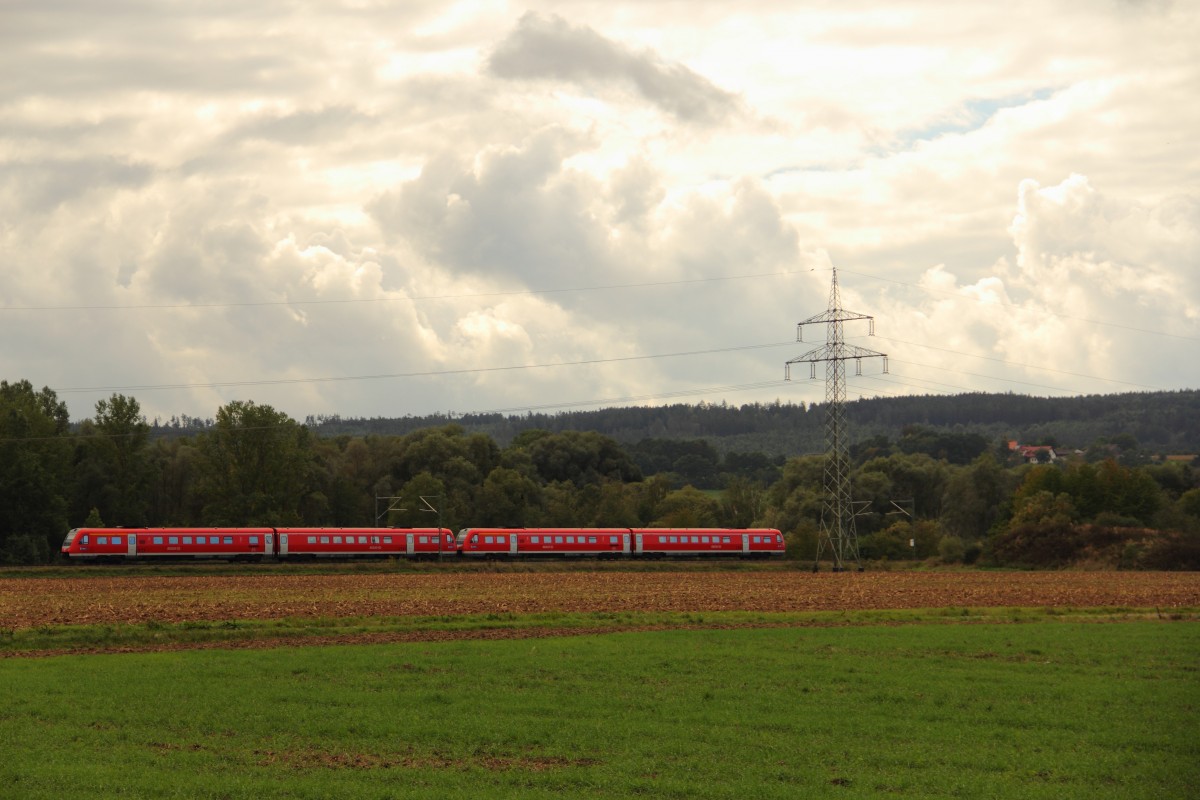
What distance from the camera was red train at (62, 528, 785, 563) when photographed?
82.1 meters

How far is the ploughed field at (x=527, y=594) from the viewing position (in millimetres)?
46003

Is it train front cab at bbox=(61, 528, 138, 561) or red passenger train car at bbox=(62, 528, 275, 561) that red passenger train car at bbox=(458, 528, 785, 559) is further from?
train front cab at bbox=(61, 528, 138, 561)

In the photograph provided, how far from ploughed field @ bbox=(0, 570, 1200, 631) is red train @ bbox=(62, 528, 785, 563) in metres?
13.2

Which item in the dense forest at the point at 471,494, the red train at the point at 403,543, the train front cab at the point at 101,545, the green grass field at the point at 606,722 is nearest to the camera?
the green grass field at the point at 606,722

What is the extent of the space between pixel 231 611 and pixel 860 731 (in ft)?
95.2

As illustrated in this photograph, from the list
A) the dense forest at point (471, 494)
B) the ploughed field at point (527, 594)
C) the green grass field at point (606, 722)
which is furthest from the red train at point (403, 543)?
the green grass field at point (606, 722)

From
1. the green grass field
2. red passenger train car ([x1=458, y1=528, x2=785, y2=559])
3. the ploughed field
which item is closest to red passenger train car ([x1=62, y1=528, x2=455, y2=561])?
red passenger train car ([x1=458, y1=528, x2=785, y2=559])

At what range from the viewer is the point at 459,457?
13275 cm

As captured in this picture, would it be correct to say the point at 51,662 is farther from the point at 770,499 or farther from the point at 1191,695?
the point at 770,499

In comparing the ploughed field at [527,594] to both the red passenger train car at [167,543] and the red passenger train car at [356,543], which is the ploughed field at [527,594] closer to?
the red passenger train car at [167,543]

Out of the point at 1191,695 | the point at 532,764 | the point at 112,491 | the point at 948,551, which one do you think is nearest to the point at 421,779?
the point at 532,764

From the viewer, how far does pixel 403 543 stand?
9025 centimetres

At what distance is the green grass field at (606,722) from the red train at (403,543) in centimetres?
5182

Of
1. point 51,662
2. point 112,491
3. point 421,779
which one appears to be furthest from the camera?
point 112,491
